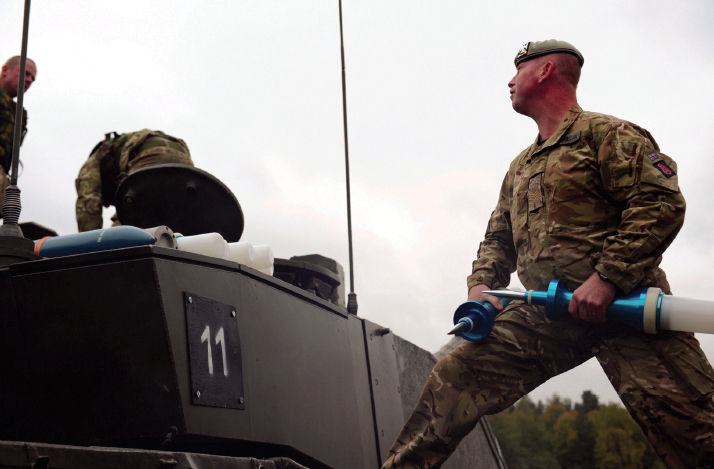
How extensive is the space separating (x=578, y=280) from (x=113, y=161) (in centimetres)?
292

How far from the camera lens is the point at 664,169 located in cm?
260

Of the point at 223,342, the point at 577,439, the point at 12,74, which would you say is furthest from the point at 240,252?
the point at 577,439

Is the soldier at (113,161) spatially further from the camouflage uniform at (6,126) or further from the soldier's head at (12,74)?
the soldier's head at (12,74)

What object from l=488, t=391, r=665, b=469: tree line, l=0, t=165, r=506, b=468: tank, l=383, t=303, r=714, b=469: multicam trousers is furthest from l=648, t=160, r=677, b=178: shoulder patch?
l=488, t=391, r=665, b=469: tree line

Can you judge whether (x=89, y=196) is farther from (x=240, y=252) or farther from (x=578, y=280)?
(x=578, y=280)

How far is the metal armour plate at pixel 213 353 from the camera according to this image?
222 cm

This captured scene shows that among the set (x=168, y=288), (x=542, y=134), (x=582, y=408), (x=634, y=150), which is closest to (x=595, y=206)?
Answer: (x=634, y=150)

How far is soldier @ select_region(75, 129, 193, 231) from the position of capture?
452cm

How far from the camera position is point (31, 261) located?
2256 millimetres

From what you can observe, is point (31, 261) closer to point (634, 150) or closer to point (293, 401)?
point (293, 401)

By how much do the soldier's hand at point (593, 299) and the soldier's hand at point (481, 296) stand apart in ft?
1.18

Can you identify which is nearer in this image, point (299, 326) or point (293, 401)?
point (293, 401)

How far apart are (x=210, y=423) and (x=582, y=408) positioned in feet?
324

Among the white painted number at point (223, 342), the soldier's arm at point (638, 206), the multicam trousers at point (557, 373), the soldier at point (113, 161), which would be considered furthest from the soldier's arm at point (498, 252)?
the soldier at point (113, 161)
